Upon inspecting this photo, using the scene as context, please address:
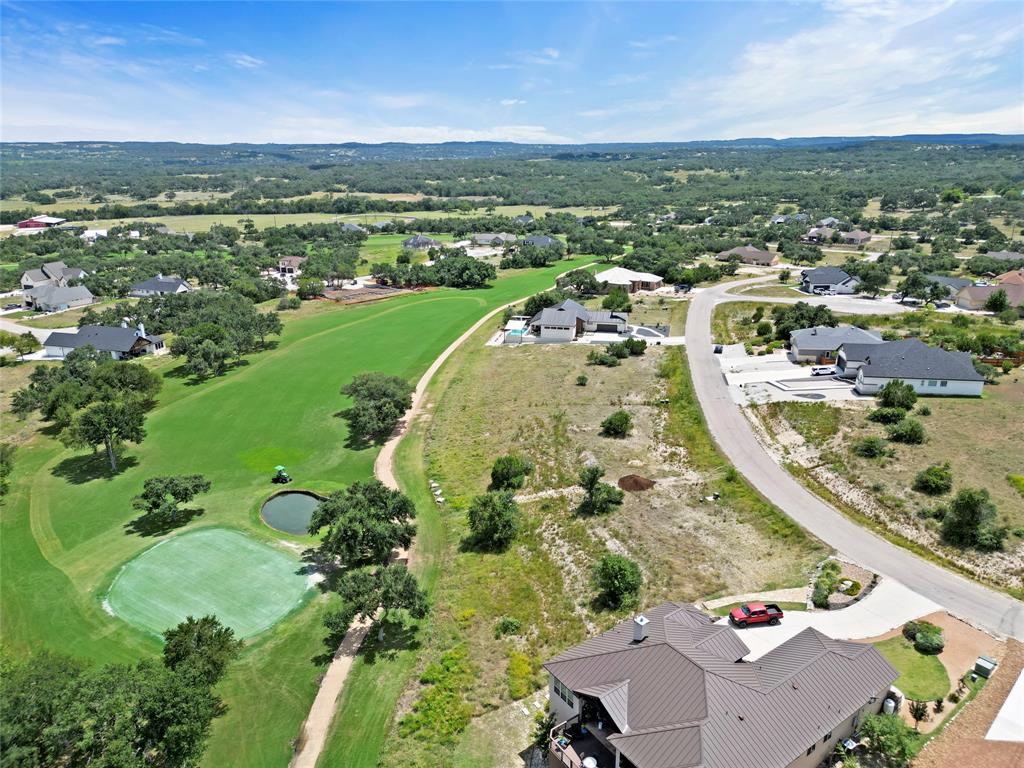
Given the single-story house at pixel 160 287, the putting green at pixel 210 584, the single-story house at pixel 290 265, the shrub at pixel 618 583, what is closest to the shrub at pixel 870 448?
the shrub at pixel 618 583

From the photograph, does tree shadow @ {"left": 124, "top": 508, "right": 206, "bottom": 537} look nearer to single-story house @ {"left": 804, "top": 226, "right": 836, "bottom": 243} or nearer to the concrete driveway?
the concrete driveway

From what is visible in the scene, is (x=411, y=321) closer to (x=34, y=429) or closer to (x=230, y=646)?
(x=34, y=429)

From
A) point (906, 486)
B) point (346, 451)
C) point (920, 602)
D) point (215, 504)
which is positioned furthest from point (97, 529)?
point (906, 486)

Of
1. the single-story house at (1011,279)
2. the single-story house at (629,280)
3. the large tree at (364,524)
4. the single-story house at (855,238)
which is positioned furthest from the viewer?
the single-story house at (855,238)

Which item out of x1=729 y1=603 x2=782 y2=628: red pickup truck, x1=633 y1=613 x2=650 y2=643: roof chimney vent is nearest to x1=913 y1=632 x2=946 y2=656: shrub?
x1=729 y1=603 x2=782 y2=628: red pickup truck

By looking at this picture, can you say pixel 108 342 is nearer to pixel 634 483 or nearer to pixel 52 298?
pixel 52 298

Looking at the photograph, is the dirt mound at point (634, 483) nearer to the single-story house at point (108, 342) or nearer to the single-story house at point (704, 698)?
the single-story house at point (704, 698)
